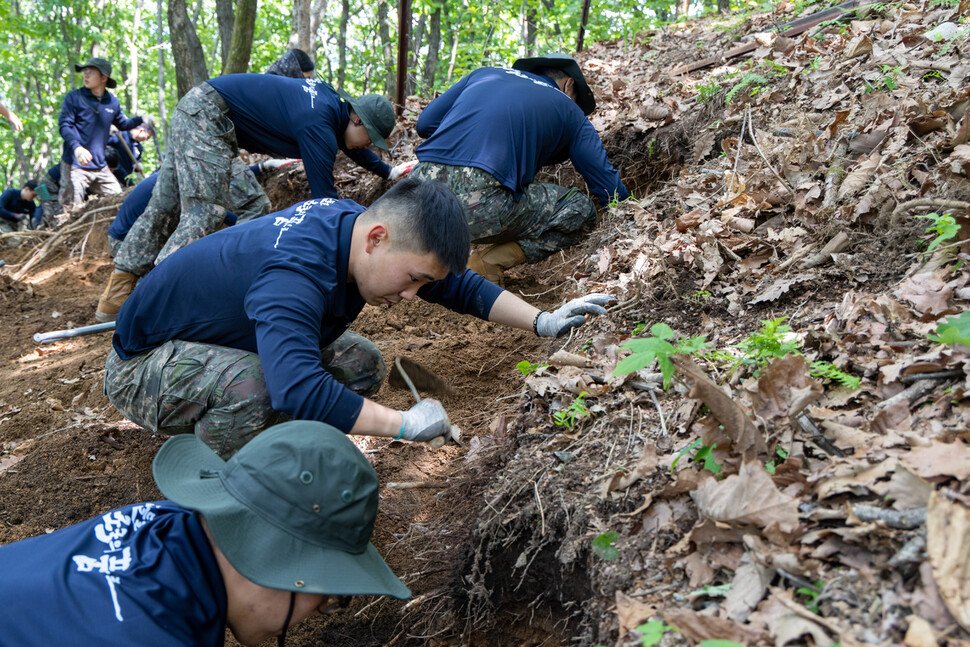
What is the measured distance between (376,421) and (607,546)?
3.60 feet

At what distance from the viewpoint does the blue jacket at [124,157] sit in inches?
380

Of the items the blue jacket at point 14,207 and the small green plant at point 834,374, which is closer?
the small green plant at point 834,374

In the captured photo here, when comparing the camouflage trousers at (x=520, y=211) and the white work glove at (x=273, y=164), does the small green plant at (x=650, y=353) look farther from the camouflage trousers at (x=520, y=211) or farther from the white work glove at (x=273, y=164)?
the white work glove at (x=273, y=164)

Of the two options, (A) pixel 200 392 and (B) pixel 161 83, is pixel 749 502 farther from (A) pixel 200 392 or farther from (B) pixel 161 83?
(B) pixel 161 83

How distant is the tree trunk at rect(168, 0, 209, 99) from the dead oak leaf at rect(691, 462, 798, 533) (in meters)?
9.34

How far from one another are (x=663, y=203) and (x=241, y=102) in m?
3.28

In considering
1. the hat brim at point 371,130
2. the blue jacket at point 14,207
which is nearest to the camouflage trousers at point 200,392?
the hat brim at point 371,130

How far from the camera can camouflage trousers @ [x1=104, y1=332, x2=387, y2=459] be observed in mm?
2904

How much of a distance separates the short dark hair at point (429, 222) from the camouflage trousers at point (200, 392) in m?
0.92

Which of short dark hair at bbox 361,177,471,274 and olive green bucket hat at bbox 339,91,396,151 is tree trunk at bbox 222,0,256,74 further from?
short dark hair at bbox 361,177,471,274

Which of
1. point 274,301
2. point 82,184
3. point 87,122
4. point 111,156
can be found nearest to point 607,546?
point 274,301

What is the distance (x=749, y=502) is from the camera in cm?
163

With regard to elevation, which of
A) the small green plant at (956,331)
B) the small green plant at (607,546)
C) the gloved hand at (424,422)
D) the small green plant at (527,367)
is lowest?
the gloved hand at (424,422)

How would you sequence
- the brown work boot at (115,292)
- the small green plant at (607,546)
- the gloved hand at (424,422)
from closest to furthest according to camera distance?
the small green plant at (607,546), the gloved hand at (424,422), the brown work boot at (115,292)
